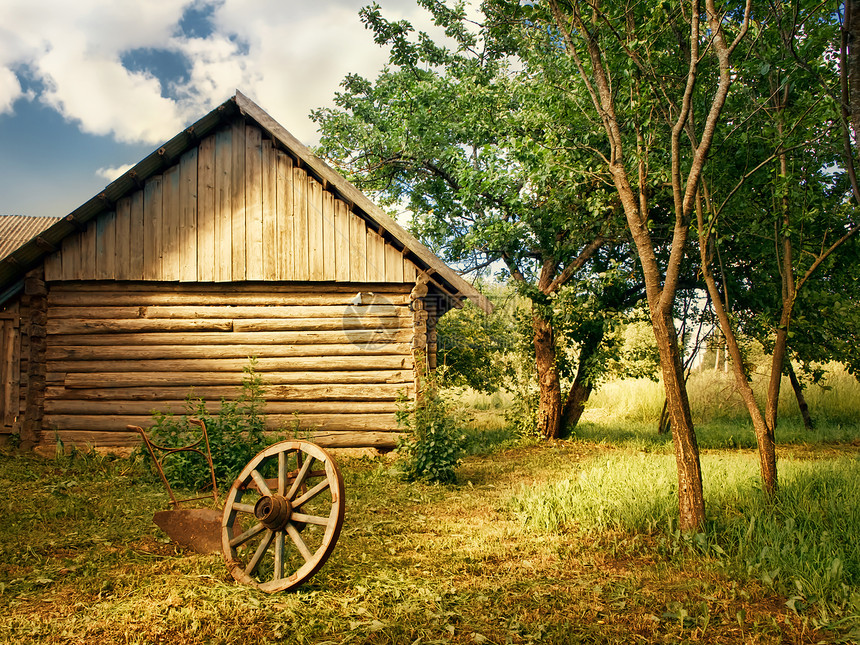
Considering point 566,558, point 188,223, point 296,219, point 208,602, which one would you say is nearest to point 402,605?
point 208,602

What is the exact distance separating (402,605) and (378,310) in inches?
264

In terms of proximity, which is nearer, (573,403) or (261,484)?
(261,484)

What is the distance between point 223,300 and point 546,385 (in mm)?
6927

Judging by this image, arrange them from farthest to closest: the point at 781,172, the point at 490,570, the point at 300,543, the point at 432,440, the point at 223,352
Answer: the point at 223,352, the point at 432,440, the point at 781,172, the point at 490,570, the point at 300,543

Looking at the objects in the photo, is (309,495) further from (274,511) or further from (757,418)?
(757,418)

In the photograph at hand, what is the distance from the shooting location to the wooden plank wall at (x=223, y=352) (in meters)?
10.3

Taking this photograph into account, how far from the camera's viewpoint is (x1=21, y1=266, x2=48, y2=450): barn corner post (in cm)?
1027

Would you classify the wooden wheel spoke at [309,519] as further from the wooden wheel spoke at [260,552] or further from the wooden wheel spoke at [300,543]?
the wooden wheel spoke at [260,552]

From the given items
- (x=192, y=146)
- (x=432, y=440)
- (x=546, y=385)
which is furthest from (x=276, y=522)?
(x=546, y=385)

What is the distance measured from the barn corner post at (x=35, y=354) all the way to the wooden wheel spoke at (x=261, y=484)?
768 centimetres

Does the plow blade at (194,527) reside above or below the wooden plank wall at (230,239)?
below

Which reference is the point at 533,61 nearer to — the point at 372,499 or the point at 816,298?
the point at 816,298

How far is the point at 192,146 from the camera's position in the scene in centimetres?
1049
